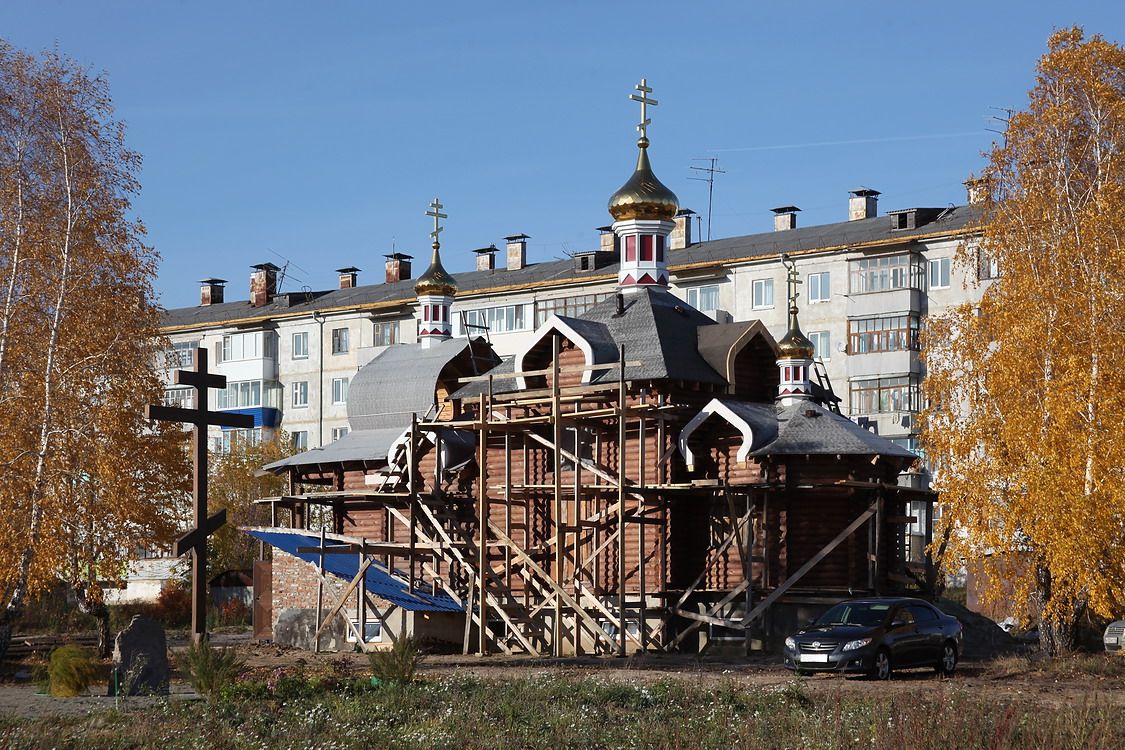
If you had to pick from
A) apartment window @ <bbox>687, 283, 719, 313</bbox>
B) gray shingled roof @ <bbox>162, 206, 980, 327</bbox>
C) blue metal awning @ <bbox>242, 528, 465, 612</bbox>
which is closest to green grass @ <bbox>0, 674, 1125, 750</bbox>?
blue metal awning @ <bbox>242, 528, 465, 612</bbox>

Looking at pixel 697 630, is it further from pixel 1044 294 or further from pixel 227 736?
pixel 227 736

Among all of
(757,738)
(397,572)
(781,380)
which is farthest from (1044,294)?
(397,572)

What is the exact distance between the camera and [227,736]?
49.3 ft

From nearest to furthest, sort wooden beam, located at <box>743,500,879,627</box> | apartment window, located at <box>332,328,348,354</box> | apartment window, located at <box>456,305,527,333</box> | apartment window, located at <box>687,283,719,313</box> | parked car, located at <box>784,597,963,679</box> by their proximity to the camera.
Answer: parked car, located at <box>784,597,963,679</box>
wooden beam, located at <box>743,500,879,627</box>
apartment window, located at <box>687,283,719,313</box>
apartment window, located at <box>456,305,527,333</box>
apartment window, located at <box>332,328,348,354</box>

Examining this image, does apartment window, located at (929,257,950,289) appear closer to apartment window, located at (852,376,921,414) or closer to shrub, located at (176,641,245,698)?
apartment window, located at (852,376,921,414)

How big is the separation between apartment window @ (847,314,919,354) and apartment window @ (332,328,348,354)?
23.4 metres

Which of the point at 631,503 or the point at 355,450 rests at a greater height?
the point at 355,450

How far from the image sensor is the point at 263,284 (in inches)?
2901

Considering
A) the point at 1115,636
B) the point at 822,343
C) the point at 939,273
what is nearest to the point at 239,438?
the point at 822,343

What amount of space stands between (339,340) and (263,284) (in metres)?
8.17

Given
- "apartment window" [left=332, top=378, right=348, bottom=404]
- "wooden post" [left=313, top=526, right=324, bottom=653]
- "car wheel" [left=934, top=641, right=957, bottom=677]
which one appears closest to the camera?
"car wheel" [left=934, top=641, right=957, bottom=677]

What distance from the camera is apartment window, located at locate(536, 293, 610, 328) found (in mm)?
60500

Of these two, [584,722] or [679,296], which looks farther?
[679,296]

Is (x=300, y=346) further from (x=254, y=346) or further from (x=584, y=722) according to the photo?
(x=584, y=722)
